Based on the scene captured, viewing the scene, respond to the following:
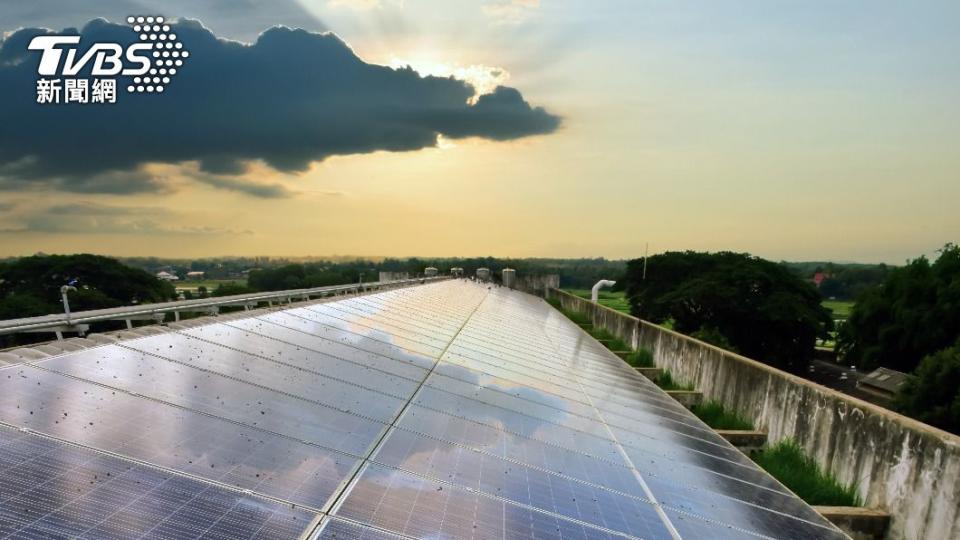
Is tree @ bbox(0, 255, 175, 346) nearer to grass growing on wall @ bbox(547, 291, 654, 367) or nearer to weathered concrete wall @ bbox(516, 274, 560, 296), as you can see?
weathered concrete wall @ bbox(516, 274, 560, 296)

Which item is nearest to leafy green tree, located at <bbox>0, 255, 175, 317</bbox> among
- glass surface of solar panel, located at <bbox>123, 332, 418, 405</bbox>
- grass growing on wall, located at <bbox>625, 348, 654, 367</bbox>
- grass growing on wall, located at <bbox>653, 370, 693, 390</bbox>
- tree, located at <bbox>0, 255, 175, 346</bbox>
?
tree, located at <bbox>0, 255, 175, 346</bbox>

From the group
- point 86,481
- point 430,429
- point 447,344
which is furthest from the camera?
point 447,344

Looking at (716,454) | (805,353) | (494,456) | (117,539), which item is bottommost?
(805,353)

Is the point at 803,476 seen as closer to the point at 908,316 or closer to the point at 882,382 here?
the point at 882,382

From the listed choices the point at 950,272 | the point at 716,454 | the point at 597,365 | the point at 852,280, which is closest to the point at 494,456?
the point at 716,454

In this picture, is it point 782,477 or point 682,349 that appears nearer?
point 782,477

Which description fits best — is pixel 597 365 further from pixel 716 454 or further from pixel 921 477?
pixel 921 477

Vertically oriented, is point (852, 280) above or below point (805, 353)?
above
